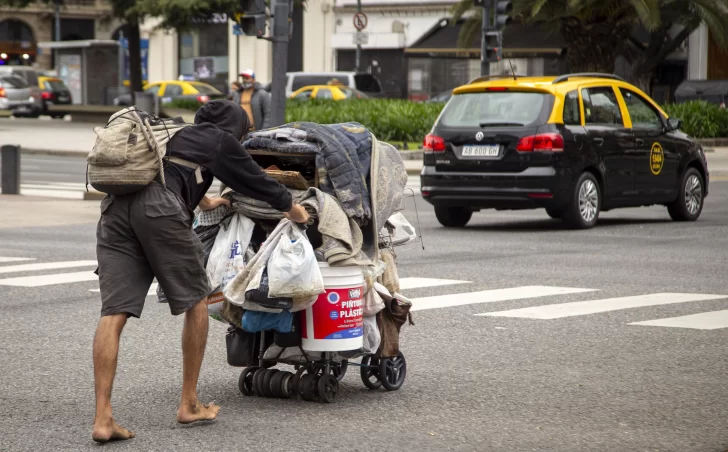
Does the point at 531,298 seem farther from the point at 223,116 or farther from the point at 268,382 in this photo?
the point at 223,116

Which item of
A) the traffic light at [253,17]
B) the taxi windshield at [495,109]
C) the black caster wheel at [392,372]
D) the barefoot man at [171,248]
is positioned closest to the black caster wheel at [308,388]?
the black caster wheel at [392,372]

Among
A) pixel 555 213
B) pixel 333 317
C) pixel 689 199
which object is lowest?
pixel 555 213

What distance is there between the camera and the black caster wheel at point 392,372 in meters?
6.69

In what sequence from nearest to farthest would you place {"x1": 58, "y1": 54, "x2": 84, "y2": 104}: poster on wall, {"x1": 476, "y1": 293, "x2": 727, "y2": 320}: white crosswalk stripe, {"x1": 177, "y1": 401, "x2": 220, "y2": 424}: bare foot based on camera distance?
{"x1": 177, "y1": 401, "x2": 220, "y2": 424}: bare foot
{"x1": 476, "y1": 293, "x2": 727, "y2": 320}: white crosswalk stripe
{"x1": 58, "y1": 54, "x2": 84, "y2": 104}: poster on wall

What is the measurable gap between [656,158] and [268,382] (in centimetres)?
1053

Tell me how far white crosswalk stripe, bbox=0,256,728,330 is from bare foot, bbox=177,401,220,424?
3563 mm

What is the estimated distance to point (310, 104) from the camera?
1366 inches

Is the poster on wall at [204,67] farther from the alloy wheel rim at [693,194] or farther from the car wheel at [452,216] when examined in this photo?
the car wheel at [452,216]

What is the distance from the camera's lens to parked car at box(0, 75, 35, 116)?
5038 centimetres

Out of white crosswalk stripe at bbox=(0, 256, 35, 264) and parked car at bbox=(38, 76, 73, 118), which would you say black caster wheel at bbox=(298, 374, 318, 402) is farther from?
parked car at bbox=(38, 76, 73, 118)

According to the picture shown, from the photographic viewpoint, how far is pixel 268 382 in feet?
21.3

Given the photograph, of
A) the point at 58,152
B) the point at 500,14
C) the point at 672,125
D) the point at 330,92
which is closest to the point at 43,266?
the point at 672,125

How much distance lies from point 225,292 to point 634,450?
76.7 inches

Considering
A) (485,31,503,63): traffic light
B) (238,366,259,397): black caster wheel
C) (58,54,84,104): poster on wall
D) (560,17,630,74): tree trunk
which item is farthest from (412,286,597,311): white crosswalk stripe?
(58,54,84,104): poster on wall
